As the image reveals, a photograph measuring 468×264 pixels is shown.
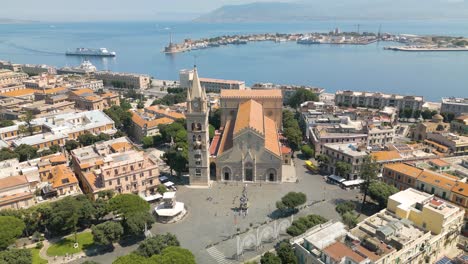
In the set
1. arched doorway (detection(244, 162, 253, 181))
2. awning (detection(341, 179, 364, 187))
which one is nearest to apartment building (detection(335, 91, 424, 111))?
awning (detection(341, 179, 364, 187))

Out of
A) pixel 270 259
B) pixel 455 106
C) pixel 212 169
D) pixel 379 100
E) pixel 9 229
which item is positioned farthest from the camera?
pixel 379 100

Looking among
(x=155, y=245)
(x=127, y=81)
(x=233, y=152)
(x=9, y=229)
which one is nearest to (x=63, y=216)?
(x=9, y=229)

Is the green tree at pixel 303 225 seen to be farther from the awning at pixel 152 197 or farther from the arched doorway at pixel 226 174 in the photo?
the awning at pixel 152 197

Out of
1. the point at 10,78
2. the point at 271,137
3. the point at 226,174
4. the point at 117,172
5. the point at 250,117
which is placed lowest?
the point at 226,174

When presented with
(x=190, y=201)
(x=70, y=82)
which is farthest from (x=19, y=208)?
(x=70, y=82)

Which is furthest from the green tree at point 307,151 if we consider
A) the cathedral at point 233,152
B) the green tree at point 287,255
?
the green tree at point 287,255

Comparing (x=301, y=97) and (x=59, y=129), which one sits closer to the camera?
(x=59, y=129)

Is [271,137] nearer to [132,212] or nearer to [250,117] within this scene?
[250,117]
